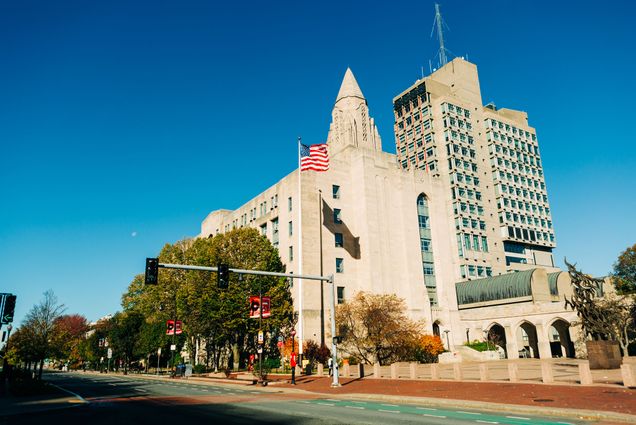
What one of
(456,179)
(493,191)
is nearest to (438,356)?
(456,179)

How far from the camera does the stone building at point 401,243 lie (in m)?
61.7

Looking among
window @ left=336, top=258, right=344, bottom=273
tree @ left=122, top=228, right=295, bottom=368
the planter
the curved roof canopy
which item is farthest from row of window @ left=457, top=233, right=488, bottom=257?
the planter

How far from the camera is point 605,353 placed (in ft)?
104

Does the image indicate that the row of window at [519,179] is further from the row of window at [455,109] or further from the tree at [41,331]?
the tree at [41,331]

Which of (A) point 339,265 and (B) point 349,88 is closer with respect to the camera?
(A) point 339,265

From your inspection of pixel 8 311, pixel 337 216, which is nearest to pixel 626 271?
pixel 337 216

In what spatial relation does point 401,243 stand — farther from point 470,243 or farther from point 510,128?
point 510,128

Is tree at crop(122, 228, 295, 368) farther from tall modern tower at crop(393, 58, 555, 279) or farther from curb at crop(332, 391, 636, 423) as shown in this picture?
tall modern tower at crop(393, 58, 555, 279)

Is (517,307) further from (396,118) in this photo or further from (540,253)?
(396,118)

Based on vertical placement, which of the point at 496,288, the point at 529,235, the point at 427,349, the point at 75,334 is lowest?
the point at 427,349

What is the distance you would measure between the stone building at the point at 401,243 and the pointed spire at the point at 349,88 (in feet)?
0.69

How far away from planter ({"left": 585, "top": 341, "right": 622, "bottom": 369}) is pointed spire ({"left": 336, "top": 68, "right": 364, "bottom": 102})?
55.2 m

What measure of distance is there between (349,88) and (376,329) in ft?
147

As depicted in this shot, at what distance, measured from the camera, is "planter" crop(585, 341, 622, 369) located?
31766 mm
